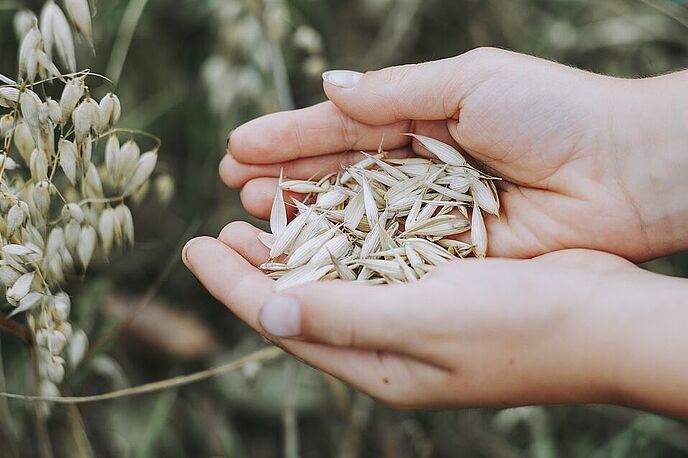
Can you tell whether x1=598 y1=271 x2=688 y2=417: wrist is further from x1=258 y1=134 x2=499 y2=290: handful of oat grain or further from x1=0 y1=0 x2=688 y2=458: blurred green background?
x1=0 y1=0 x2=688 y2=458: blurred green background

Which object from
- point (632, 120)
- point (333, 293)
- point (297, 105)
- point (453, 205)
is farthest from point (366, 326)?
point (297, 105)

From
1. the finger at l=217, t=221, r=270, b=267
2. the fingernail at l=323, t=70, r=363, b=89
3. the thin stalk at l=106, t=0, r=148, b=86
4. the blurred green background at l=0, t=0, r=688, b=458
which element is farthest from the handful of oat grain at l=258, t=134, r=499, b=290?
the thin stalk at l=106, t=0, r=148, b=86

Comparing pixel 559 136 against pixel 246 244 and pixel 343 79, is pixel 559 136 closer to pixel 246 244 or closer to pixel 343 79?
pixel 343 79

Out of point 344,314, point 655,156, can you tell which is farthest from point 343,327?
point 655,156

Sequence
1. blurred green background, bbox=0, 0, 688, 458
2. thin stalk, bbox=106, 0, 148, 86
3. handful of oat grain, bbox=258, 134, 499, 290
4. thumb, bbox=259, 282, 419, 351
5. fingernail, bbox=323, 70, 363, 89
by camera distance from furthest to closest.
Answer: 1. blurred green background, bbox=0, 0, 688, 458
2. thin stalk, bbox=106, 0, 148, 86
3. fingernail, bbox=323, 70, 363, 89
4. handful of oat grain, bbox=258, 134, 499, 290
5. thumb, bbox=259, 282, 419, 351

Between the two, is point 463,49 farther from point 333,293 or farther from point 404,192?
point 333,293

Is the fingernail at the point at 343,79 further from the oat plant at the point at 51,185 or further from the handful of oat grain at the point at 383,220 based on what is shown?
the oat plant at the point at 51,185

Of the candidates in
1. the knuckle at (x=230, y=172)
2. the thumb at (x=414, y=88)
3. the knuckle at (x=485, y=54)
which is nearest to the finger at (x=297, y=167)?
the knuckle at (x=230, y=172)
